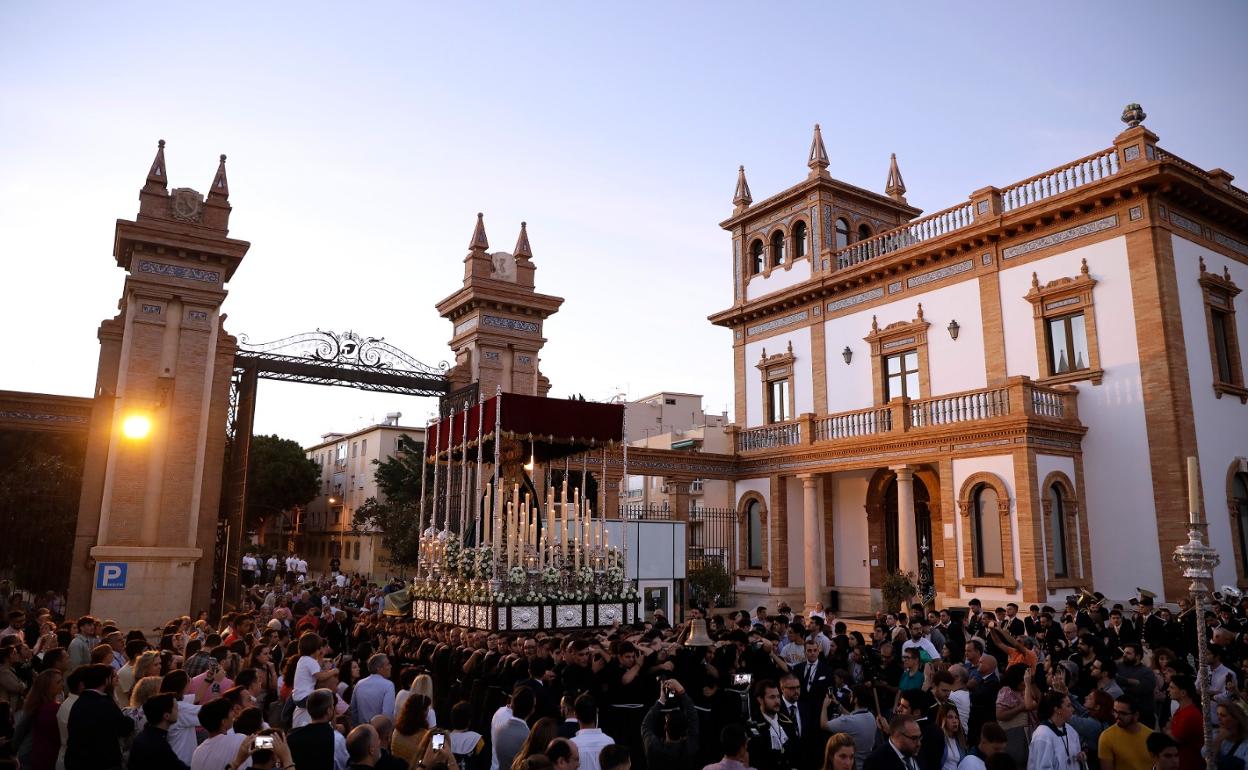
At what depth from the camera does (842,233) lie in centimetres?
2683

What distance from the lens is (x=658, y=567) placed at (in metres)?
19.0

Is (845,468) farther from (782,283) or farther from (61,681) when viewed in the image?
(61,681)

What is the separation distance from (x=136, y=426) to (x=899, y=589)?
53.9ft

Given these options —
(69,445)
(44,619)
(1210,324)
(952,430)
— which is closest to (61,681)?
(44,619)

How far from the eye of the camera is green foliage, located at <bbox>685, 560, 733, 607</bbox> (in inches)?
955

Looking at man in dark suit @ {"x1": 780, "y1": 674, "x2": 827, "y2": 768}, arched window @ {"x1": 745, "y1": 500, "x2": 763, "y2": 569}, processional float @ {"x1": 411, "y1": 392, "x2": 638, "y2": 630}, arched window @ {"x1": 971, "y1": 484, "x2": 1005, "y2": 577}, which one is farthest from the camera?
arched window @ {"x1": 745, "y1": 500, "x2": 763, "y2": 569}

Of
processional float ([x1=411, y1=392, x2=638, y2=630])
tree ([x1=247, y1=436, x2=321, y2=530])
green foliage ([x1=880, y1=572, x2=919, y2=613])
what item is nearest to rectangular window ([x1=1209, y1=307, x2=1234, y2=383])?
green foliage ([x1=880, y1=572, x2=919, y2=613])

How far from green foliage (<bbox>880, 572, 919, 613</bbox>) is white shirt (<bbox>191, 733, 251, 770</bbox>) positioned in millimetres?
17751

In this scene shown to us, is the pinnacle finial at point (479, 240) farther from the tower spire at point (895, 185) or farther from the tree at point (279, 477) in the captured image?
the tree at point (279, 477)

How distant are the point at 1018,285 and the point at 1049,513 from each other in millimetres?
5668

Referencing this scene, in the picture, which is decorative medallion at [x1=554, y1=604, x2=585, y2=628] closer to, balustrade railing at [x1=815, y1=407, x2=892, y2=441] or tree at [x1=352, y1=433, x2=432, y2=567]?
balustrade railing at [x1=815, y1=407, x2=892, y2=441]

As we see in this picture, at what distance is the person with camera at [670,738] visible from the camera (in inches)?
223

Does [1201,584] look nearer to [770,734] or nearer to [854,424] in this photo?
[770,734]

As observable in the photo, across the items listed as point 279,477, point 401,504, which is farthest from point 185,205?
point 279,477
